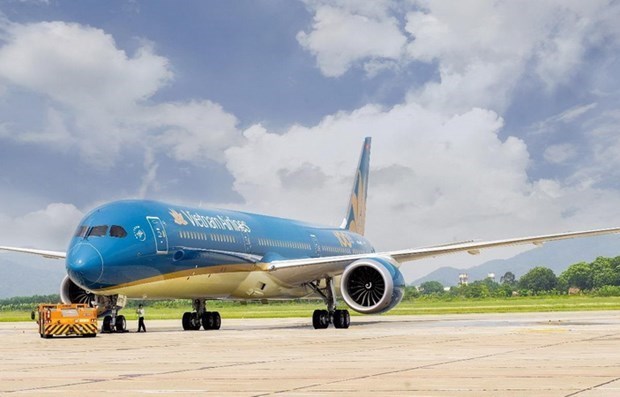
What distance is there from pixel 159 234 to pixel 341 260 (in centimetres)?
668

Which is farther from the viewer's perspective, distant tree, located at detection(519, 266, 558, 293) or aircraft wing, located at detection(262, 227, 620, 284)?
distant tree, located at detection(519, 266, 558, 293)

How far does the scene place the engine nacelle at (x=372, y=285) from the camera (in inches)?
1161

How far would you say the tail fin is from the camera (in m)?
47.2

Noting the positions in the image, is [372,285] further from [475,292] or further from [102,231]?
[475,292]

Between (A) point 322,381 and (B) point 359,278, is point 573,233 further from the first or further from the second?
(A) point 322,381

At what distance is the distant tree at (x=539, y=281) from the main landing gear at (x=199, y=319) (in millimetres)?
91170

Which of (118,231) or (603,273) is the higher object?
(603,273)

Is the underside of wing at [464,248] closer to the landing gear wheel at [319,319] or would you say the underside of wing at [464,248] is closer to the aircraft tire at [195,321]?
the landing gear wheel at [319,319]

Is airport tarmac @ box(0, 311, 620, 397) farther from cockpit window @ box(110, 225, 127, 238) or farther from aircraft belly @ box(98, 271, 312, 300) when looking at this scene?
aircraft belly @ box(98, 271, 312, 300)

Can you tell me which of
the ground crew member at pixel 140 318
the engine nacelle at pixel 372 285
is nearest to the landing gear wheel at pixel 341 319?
the engine nacelle at pixel 372 285

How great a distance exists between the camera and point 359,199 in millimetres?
48406

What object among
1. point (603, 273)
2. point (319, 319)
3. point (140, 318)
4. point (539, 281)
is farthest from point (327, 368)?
point (603, 273)

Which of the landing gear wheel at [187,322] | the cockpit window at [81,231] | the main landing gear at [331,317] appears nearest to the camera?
the cockpit window at [81,231]

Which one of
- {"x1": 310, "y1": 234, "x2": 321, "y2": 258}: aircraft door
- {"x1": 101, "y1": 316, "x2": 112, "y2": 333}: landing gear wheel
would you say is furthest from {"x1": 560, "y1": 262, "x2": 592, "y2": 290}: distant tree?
{"x1": 101, "y1": 316, "x2": 112, "y2": 333}: landing gear wheel
